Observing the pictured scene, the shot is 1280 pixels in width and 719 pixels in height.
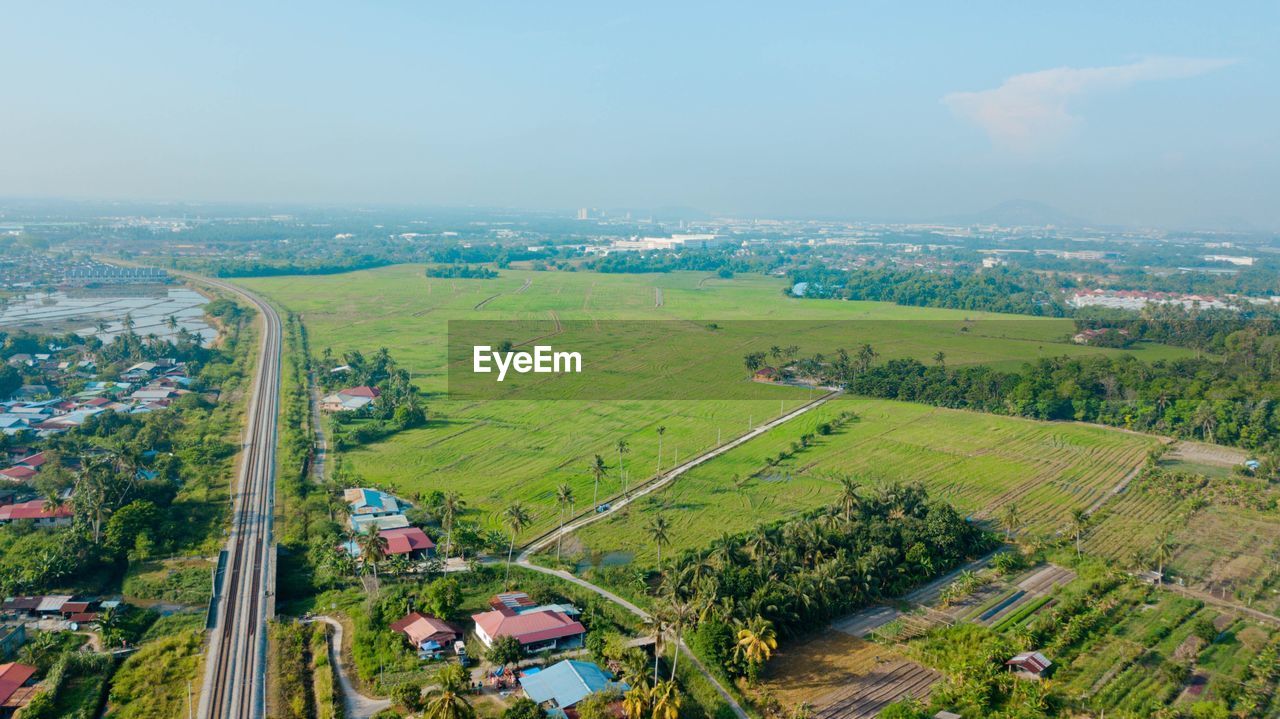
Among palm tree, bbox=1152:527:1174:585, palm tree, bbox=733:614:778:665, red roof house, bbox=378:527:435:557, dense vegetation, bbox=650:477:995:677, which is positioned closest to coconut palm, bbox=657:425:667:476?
dense vegetation, bbox=650:477:995:677

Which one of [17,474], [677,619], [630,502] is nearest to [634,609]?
[677,619]

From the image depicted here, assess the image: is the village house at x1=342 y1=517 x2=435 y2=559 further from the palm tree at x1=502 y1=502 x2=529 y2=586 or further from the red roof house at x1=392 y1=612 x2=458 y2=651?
the red roof house at x1=392 y1=612 x2=458 y2=651

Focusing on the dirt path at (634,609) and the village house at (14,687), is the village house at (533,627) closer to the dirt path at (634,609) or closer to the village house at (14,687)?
the dirt path at (634,609)

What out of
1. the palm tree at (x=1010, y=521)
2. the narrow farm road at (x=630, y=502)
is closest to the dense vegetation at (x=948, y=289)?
Answer: the narrow farm road at (x=630, y=502)

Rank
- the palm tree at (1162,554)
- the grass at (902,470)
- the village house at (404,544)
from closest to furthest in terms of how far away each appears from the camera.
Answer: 1. the palm tree at (1162,554)
2. the village house at (404,544)
3. the grass at (902,470)

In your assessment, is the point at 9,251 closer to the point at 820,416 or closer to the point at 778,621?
the point at 820,416

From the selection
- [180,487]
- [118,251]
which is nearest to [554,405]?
[180,487]

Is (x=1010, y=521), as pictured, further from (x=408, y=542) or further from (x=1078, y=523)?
(x=408, y=542)
